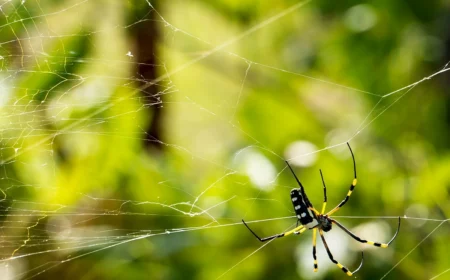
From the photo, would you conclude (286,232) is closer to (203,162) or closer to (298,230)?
(298,230)

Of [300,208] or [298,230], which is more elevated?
[300,208]

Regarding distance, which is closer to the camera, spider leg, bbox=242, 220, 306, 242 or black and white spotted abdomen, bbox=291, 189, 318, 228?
black and white spotted abdomen, bbox=291, 189, 318, 228

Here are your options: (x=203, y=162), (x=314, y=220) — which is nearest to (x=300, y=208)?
(x=314, y=220)

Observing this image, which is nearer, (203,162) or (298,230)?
(298,230)

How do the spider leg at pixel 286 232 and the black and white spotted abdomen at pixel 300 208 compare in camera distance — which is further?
the spider leg at pixel 286 232

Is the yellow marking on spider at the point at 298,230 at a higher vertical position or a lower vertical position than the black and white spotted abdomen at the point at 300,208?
lower

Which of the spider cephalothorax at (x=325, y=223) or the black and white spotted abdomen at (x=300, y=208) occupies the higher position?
the black and white spotted abdomen at (x=300, y=208)
